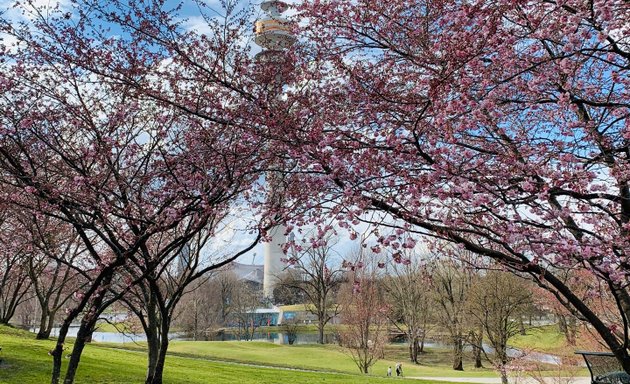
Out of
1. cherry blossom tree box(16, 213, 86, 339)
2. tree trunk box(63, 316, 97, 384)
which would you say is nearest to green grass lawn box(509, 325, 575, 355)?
tree trunk box(63, 316, 97, 384)

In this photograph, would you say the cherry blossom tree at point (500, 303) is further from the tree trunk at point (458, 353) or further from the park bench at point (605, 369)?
the park bench at point (605, 369)

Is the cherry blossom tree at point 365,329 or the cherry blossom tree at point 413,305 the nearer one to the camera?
the cherry blossom tree at point 365,329

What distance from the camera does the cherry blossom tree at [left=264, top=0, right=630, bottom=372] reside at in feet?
11.6

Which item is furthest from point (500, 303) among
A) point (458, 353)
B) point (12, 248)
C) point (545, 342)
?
point (12, 248)

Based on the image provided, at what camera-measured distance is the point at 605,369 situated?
297 inches

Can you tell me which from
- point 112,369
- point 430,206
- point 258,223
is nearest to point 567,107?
point 430,206

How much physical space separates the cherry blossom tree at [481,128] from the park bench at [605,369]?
142 inches

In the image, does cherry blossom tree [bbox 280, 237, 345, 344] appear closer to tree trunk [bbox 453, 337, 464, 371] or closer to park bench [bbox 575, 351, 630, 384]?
tree trunk [bbox 453, 337, 464, 371]

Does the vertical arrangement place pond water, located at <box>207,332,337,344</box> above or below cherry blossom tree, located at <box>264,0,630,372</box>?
below

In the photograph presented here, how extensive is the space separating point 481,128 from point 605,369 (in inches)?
210

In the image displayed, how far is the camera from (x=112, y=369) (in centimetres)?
1273

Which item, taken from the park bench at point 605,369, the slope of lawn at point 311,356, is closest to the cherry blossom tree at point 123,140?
the park bench at point 605,369

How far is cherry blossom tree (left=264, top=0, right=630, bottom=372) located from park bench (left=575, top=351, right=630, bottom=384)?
11.9 feet

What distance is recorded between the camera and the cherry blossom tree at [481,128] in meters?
3.54
